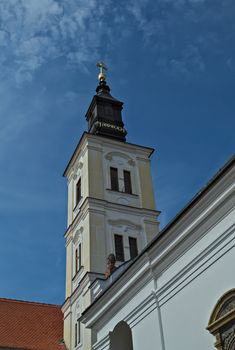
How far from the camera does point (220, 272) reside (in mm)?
9727

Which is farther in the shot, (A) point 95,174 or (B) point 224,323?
(A) point 95,174

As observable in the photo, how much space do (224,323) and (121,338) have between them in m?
5.54

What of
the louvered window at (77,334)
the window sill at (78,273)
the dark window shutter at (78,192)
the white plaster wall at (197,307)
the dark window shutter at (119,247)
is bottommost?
the white plaster wall at (197,307)

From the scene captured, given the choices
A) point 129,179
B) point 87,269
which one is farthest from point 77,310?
point 129,179

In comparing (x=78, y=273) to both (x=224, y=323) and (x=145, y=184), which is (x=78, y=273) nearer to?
(x=145, y=184)

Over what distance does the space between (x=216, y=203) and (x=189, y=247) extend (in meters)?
1.37

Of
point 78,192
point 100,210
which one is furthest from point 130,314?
point 78,192

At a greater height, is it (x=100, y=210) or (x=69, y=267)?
(x=100, y=210)

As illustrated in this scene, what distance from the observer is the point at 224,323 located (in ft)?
30.6

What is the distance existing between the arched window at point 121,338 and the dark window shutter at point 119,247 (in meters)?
8.08

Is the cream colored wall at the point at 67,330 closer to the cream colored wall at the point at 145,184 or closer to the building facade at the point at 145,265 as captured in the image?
the building facade at the point at 145,265

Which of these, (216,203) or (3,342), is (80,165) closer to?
(3,342)

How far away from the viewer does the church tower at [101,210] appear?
21953 mm

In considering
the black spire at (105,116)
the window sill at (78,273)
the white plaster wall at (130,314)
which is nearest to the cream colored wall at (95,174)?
the black spire at (105,116)
